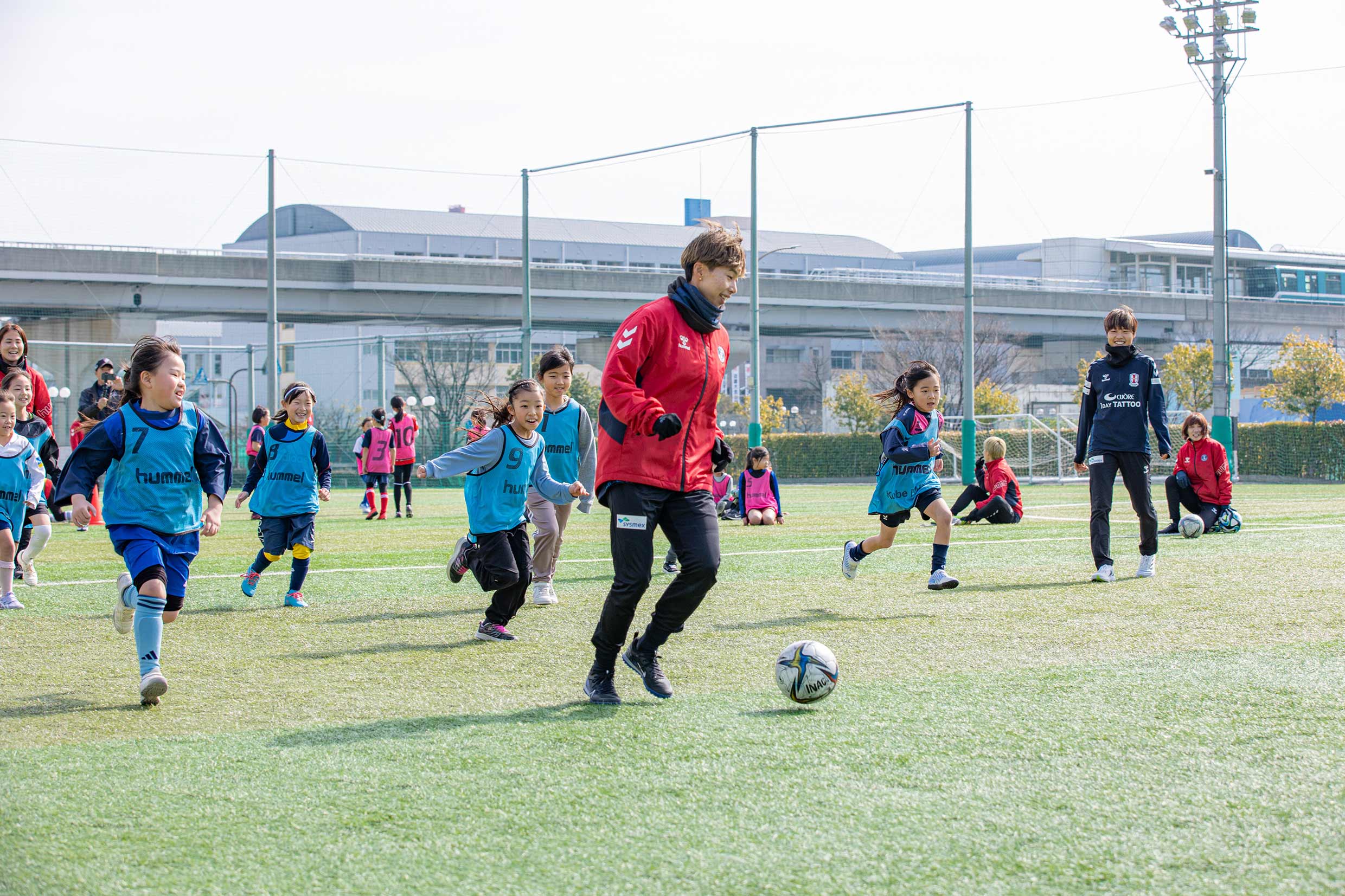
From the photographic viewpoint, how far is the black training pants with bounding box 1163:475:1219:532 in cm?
1478

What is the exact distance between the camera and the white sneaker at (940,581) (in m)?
9.20

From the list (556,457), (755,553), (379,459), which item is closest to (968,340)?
(379,459)

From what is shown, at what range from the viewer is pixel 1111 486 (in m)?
9.91

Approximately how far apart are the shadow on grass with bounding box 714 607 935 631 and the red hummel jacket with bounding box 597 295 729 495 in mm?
2297

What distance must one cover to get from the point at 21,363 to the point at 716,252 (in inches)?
285

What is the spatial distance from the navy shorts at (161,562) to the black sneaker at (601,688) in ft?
6.14

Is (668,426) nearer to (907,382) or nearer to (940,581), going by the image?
(907,382)

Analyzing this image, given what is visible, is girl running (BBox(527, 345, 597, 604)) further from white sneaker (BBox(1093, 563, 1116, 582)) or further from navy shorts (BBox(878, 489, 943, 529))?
white sneaker (BBox(1093, 563, 1116, 582))

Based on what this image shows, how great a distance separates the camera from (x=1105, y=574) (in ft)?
32.1

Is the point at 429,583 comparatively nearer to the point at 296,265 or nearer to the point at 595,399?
the point at 296,265

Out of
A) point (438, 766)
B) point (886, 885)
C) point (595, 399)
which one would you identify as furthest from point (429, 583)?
point (595, 399)

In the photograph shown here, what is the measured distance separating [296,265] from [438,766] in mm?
45286

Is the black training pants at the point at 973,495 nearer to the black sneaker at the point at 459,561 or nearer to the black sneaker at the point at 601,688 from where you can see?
the black sneaker at the point at 459,561

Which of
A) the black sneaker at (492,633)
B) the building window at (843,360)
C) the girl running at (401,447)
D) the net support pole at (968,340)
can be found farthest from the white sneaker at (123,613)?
the building window at (843,360)
